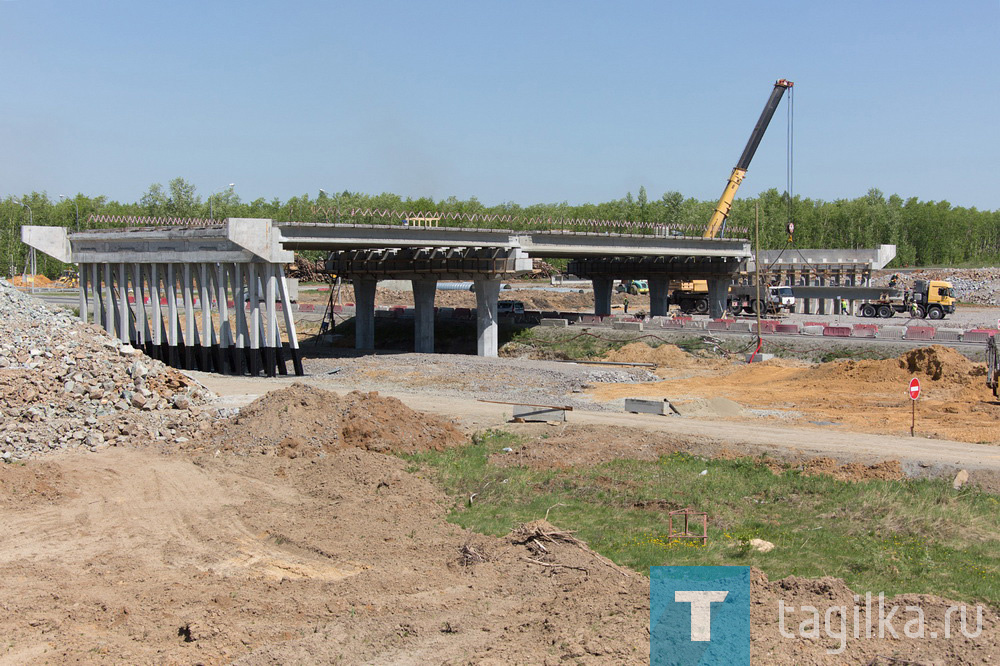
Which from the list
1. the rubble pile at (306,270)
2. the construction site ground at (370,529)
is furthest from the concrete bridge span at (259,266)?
the rubble pile at (306,270)

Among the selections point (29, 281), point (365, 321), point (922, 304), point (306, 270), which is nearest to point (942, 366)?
point (922, 304)

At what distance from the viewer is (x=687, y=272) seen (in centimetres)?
6994

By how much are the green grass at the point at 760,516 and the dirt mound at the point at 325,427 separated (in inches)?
53.9

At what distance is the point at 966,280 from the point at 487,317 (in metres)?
73.2

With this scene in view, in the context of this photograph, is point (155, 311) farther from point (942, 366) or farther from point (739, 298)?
point (739, 298)

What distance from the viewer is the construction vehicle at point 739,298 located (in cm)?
7075

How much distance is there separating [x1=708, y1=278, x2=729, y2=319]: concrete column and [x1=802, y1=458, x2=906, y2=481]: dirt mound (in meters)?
48.0

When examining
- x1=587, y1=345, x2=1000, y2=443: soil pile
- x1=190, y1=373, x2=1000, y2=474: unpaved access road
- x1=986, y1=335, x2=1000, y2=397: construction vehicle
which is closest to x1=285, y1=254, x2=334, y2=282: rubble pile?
x1=587, y1=345, x2=1000, y2=443: soil pile

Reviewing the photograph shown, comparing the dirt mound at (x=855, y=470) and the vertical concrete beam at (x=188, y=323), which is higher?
the vertical concrete beam at (x=188, y=323)

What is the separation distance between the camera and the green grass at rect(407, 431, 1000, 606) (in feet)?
50.1

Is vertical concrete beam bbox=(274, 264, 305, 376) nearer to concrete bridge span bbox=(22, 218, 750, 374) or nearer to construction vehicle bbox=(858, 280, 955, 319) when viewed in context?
concrete bridge span bbox=(22, 218, 750, 374)

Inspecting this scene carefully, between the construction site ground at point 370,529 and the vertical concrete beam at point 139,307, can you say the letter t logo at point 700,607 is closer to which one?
the construction site ground at point 370,529

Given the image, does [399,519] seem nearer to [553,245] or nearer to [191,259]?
[191,259]

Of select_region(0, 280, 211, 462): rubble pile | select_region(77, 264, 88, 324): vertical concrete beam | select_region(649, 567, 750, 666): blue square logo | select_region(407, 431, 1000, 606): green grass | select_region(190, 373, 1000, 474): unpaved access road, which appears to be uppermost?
select_region(77, 264, 88, 324): vertical concrete beam
